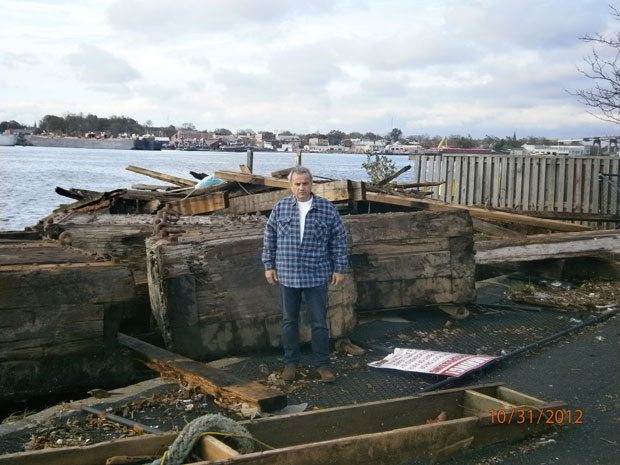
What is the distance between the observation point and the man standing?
6223mm

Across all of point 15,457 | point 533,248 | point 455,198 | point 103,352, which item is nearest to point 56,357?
point 103,352

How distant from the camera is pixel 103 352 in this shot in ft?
20.3

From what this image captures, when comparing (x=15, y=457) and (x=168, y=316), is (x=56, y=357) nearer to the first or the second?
(x=168, y=316)

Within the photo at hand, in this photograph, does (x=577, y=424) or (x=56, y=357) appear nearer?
(x=577, y=424)

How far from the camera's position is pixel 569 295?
9.61 m

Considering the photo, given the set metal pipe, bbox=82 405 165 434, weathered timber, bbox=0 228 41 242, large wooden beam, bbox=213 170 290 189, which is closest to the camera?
metal pipe, bbox=82 405 165 434

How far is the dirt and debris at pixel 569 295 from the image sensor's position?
29.7 ft

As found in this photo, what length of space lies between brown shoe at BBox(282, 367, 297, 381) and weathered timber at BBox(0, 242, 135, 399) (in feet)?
4.71

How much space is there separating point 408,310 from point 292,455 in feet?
16.1

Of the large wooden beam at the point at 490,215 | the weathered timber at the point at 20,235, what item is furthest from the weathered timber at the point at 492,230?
the weathered timber at the point at 20,235

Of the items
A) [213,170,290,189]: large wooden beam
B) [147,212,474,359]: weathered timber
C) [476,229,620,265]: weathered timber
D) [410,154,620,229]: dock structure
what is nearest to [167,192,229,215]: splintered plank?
[213,170,290,189]: large wooden beam

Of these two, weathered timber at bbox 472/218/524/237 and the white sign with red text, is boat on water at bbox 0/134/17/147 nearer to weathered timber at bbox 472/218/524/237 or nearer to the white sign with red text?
weathered timber at bbox 472/218/524/237

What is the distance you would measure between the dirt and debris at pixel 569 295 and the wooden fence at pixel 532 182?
3449mm

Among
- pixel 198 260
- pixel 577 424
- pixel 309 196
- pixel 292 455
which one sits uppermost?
pixel 309 196
